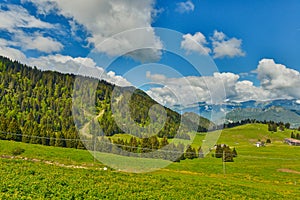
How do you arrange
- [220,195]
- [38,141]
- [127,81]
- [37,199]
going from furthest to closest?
1. [38,141]
2. [220,195]
3. [127,81]
4. [37,199]

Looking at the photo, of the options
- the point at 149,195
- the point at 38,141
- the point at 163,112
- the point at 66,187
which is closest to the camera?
the point at 66,187

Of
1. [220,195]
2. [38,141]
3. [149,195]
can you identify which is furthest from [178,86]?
[38,141]

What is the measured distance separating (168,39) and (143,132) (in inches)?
284

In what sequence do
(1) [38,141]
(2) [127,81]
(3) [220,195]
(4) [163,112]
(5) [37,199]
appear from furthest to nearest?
(1) [38,141] < (3) [220,195] < (4) [163,112] < (2) [127,81] < (5) [37,199]

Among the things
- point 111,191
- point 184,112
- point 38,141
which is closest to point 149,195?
point 111,191

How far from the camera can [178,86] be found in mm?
20562

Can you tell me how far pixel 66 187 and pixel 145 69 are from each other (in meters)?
8.96

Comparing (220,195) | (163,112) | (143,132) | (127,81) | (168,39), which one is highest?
(168,39)

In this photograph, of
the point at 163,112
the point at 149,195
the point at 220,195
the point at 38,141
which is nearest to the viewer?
the point at 149,195

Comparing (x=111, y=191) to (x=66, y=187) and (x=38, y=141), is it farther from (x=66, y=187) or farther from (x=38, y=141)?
(x=38, y=141)

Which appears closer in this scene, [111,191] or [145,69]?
[111,191]

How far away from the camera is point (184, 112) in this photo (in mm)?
21594

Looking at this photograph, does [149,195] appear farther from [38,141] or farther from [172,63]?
[38,141]

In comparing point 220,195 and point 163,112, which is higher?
point 163,112
